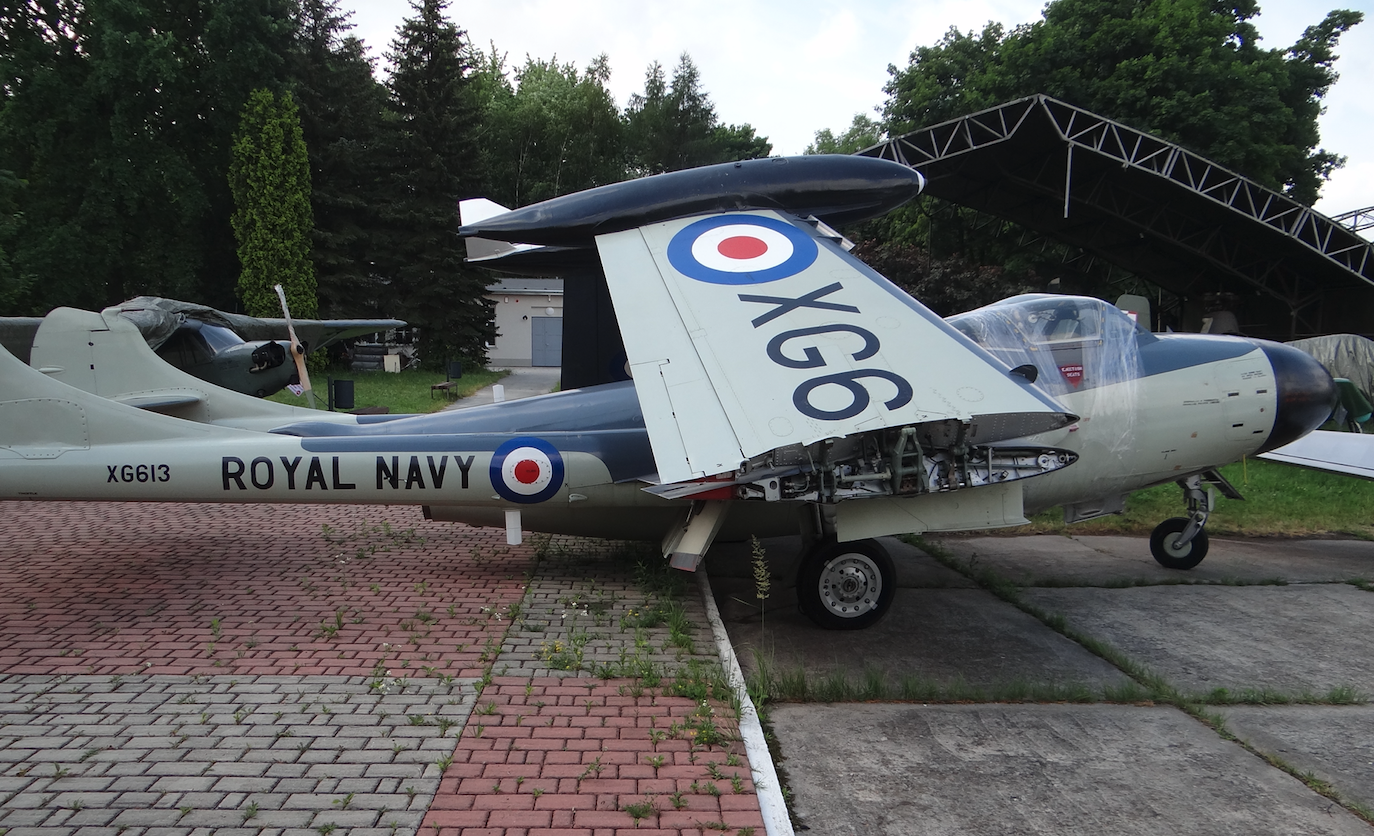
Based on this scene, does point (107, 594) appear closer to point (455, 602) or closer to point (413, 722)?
point (455, 602)

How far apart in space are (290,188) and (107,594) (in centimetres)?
2603

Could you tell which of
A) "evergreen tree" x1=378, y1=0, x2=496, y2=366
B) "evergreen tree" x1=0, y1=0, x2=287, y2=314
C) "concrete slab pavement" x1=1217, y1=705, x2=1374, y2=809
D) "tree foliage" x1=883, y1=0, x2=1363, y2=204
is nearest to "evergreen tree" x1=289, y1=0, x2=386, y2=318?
"evergreen tree" x1=378, y1=0, x2=496, y2=366

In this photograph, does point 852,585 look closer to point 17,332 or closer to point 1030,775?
point 1030,775

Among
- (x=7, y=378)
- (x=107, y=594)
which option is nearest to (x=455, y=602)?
(x=107, y=594)

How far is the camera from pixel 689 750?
141 inches

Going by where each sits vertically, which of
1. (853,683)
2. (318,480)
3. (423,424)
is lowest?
(853,683)

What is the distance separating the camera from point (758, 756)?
3502mm

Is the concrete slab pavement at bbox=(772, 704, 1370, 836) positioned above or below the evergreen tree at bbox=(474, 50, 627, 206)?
below

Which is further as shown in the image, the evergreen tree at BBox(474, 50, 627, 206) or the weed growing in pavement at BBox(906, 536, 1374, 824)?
the evergreen tree at BBox(474, 50, 627, 206)

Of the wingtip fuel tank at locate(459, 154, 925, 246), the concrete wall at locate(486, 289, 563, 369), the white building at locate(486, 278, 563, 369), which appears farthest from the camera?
the concrete wall at locate(486, 289, 563, 369)

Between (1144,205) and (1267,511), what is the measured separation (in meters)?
13.8

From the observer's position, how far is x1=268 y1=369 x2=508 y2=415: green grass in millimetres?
18292

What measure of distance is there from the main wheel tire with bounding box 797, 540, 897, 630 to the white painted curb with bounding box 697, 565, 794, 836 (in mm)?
829

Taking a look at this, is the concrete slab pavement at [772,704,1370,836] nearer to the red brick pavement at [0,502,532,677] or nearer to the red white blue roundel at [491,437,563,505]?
the red brick pavement at [0,502,532,677]
